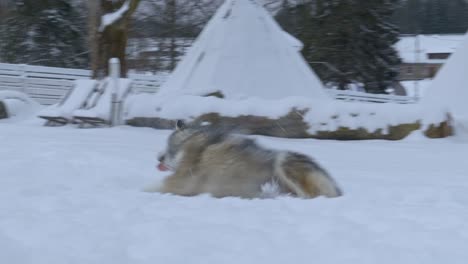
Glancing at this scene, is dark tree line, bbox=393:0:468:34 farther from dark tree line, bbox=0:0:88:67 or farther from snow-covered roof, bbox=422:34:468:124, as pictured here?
dark tree line, bbox=0:0:88:67

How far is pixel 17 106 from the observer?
45.1 feet

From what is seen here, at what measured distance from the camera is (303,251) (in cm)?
291

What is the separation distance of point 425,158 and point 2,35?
2804 cm

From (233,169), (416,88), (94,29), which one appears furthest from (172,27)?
(233,169)

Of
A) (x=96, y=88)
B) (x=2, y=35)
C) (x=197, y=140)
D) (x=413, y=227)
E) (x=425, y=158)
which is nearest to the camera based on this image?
(x=413, y=227)

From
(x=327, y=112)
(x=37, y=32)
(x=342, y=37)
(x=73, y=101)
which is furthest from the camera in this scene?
(x=37, y=32)

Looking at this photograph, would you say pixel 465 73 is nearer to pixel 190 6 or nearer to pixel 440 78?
pixel 440 78

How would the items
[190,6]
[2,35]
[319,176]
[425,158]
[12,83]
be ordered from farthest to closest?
1. [2,35]
2. [190,6]
3. [12,83]
4. [425,158]
5. [319,176]

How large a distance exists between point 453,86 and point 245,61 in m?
4.79

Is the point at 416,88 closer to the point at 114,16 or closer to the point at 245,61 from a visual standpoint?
the point at 245,61

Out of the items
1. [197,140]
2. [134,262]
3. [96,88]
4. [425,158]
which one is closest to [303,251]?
[134,262]

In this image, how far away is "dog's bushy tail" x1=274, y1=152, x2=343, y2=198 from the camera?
4.06m

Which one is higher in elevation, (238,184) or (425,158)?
(238,184)

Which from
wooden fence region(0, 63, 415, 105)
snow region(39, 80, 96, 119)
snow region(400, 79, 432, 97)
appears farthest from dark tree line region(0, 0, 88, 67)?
snow region(39, 80, 96, 119)
